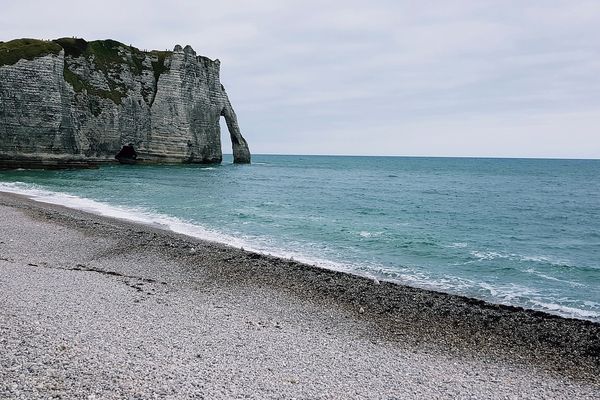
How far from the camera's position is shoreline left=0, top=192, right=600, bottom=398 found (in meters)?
11.0

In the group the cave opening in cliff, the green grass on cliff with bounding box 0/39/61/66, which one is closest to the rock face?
the green grass on cliff with bounding box 0/39/61/66

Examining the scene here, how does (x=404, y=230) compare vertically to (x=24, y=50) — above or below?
below

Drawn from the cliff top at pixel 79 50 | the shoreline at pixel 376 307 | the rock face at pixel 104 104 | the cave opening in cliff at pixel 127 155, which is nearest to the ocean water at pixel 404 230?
the shoreline at pixel 376 307

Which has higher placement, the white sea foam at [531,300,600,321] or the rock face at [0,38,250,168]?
the rock face at [0,38,250,168]

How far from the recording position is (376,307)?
13711mm

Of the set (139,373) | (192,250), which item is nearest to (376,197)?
(192,250)

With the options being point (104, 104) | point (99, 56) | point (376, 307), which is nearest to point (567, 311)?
point (376, 307)

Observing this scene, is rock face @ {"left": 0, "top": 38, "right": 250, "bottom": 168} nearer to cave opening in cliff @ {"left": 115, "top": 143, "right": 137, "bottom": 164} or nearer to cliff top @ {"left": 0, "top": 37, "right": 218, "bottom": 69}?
cliff top @ {"left": 0, "top": 37, "right": 218, "bottom": 69}

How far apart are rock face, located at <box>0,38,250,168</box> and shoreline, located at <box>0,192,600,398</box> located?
4916 centimetres

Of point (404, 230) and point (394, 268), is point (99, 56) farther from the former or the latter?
point (394, 268)

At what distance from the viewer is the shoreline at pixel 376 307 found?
11031mm

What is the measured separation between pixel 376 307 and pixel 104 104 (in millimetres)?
71371

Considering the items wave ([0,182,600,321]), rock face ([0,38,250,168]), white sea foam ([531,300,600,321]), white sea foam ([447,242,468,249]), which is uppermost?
rock face ([0,38,250,168])

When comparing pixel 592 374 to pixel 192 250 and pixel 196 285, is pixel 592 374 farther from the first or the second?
pixel 192 250
